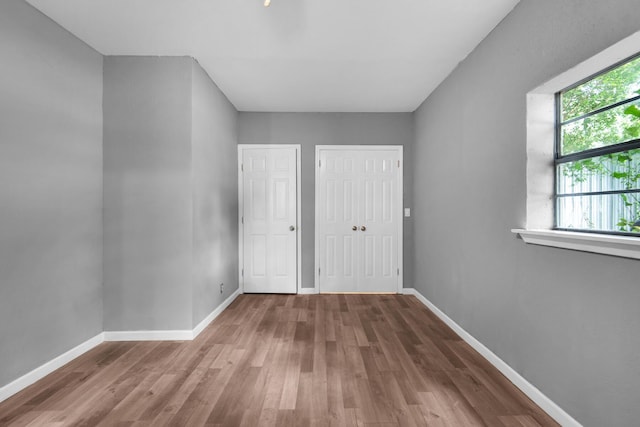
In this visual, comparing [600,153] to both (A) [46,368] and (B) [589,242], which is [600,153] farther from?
(A) [46,368]

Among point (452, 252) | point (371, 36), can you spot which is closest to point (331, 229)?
point (452, 252)

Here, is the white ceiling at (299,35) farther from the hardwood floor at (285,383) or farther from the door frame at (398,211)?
the hardwood floor at (285,383)

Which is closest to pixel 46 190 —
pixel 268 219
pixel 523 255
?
pixel 268 219

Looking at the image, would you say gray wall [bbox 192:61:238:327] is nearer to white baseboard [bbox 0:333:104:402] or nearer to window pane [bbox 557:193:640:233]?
white baseboard [bbox 0:333:104:402]

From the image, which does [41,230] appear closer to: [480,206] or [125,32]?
[125,32]

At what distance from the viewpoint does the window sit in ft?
5.01

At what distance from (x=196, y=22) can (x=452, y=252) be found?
10.4 feet

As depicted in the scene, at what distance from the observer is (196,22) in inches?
97.0

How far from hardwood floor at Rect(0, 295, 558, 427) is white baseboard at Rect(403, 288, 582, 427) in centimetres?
4

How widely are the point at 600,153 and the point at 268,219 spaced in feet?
12.3

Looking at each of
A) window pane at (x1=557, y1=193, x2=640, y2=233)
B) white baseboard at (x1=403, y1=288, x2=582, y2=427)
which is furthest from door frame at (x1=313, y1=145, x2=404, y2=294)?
window pane at (x1=557, y1=193, x2=640, y2=233)

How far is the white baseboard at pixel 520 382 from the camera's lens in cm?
174

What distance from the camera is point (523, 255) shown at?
2.11 m

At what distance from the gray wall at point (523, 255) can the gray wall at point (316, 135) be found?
0.94 metres
